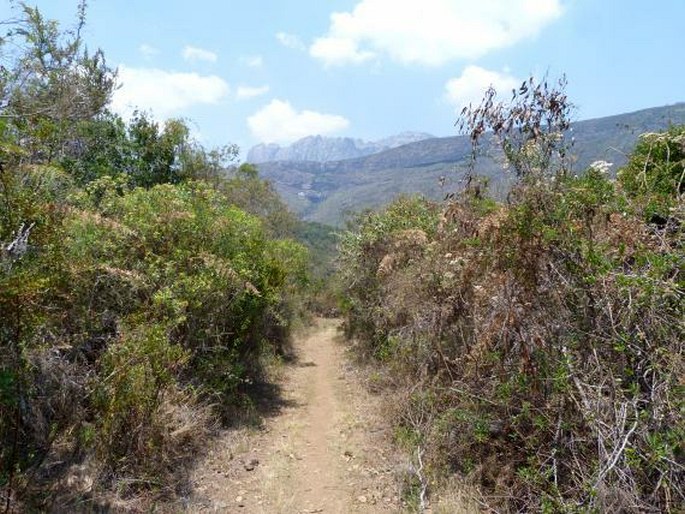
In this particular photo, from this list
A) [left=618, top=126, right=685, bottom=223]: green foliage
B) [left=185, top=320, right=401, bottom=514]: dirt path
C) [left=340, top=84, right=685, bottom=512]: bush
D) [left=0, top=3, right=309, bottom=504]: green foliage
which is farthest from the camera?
[left=185, top=320, right=401, bottom=514]: dirt path

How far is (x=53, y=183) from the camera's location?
666cm

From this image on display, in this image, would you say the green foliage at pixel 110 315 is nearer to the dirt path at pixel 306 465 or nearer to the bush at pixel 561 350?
the dirt path at pixel 306 465

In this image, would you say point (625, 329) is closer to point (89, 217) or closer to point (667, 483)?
point (667, 483)

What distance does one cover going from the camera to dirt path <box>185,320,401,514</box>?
7.18m

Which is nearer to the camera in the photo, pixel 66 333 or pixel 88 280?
pixel 66 333

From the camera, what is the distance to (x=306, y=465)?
8.52 metres

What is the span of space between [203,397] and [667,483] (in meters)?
6.99

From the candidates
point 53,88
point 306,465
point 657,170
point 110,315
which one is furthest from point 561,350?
point 53,88

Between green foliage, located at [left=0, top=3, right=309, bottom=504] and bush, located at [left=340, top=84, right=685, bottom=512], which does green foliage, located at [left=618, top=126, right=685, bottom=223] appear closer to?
bush, located at [left=340, top=84, right=685, bottom=512]

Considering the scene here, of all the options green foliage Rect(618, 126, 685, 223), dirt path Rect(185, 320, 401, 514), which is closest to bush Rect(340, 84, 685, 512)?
green foliage Rect(618, 126, 685, 223)

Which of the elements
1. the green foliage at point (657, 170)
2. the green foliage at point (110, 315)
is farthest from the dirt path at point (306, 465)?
the green foliage at point (657, 170)

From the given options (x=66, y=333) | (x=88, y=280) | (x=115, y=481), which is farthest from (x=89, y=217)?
(x=115, y=481)

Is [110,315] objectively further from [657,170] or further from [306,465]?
[657,170]

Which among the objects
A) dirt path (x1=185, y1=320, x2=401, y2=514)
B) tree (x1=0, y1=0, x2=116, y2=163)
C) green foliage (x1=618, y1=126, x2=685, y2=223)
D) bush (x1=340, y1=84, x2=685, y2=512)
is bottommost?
dirt path (x1=185, y1=320, x2=401, y2=514)
